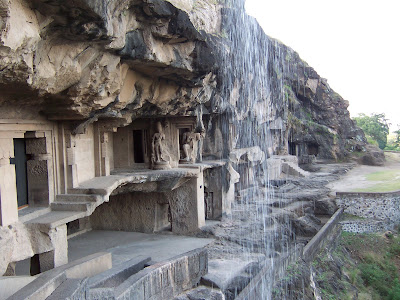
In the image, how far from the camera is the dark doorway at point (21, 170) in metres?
7.10

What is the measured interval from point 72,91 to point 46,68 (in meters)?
1.09

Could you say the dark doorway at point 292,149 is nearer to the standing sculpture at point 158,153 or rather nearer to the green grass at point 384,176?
the green grass at point 384,176

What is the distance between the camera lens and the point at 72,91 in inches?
257

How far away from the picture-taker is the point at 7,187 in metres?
6.06

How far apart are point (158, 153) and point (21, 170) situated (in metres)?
4.22

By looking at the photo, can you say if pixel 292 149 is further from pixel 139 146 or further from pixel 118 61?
pixel 118 61

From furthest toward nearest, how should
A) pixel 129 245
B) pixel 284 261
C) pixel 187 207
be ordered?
pixel 187 207 < pixel 129 245 < pixel 284 261

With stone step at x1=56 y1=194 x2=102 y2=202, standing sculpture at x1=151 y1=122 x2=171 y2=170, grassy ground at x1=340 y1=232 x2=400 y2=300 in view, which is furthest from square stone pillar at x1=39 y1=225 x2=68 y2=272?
grassy ground at x1=340 y1=232 x2=400 y2=300

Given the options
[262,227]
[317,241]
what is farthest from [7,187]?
[317,241]

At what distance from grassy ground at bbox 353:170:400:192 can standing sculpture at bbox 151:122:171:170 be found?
1022 cm

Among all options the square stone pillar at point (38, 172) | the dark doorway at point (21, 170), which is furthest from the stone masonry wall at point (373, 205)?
the dark doorway at point (21, 170)

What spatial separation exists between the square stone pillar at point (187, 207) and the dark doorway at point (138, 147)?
154 cm

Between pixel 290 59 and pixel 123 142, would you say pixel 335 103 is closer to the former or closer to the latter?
pixel 290 59

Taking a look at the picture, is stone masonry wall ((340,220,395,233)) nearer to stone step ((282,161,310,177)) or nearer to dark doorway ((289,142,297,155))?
stone step ((282,161,310,177))
